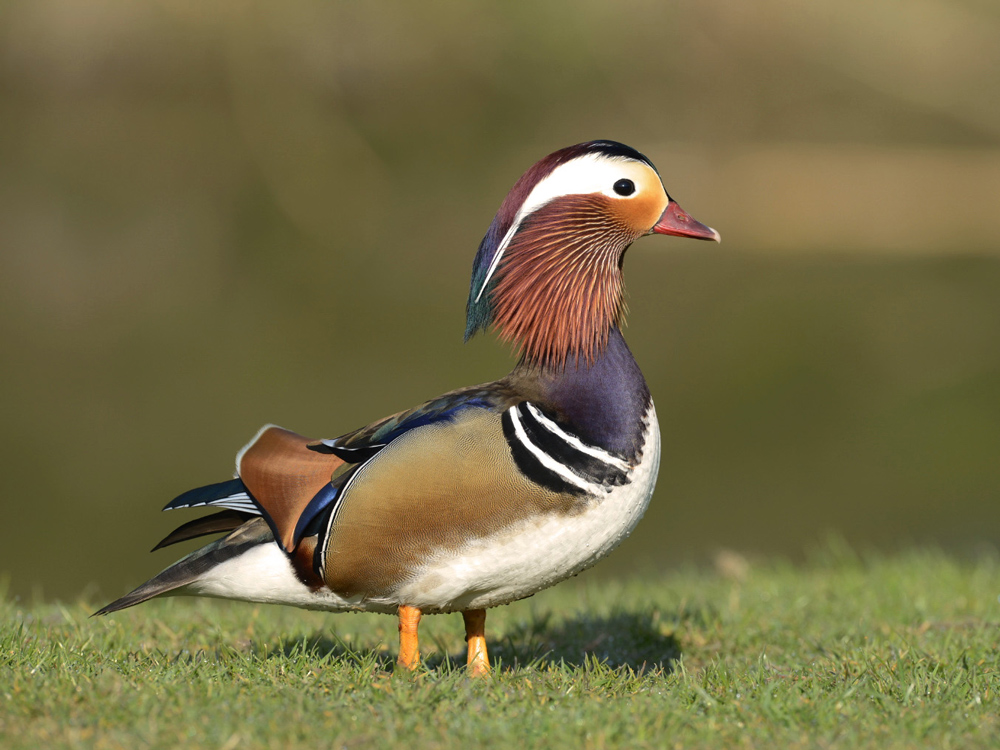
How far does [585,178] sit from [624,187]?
0.12 metres

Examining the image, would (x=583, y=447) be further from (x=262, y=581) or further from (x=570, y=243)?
(x=262, y=581)

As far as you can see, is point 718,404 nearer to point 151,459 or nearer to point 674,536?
point 674,536

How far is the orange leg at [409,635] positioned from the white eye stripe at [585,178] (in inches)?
48.1

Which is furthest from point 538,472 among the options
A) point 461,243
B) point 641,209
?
point 461,243

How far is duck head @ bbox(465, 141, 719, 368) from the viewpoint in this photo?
11.4 feet

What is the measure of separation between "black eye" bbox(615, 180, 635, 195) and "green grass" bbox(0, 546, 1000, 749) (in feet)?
4.52

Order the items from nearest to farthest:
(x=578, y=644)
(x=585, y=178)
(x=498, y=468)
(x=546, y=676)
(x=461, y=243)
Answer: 1. (x=498, y=468)
2. (x=546, y=676)
3. (x=585, y=178)
4. (x=578, y=644)
5. (x=461, y=243)

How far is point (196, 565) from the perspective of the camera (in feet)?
11.0

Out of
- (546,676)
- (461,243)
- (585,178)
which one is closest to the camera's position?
(546,676)

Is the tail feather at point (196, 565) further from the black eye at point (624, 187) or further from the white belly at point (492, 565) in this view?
the black eye at point (624, 187)

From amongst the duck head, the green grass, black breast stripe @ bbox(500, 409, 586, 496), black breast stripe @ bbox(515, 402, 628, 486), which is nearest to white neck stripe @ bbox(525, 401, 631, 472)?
black breast stripe @ bbox(515, 402, 628, 486)

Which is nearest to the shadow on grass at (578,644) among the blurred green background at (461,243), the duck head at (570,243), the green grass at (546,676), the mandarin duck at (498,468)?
the green grass at (546,676)

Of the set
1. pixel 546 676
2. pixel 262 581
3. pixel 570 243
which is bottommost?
pixel 546 676

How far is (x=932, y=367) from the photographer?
10453mm
